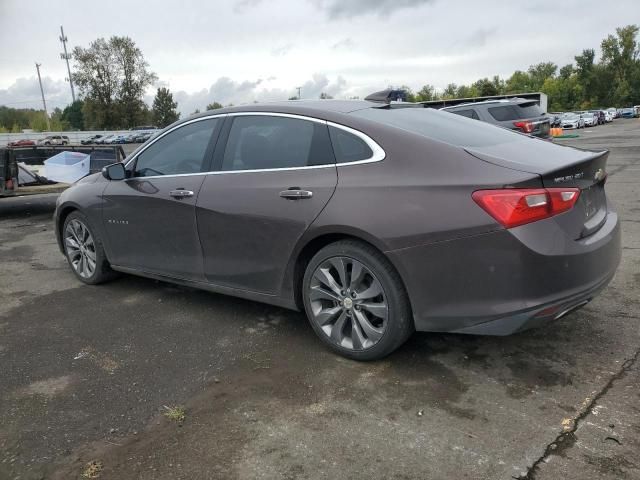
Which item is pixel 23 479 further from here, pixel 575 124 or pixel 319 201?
pixel 575 124

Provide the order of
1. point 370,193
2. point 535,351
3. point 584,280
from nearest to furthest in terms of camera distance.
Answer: point 584,280 → point 370,193 → point 535,351

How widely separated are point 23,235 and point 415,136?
7.04 meters

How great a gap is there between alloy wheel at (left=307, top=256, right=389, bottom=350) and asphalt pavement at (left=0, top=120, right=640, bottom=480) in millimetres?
197

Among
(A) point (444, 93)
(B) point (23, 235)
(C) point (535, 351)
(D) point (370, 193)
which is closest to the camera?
(D) point (370, 193)

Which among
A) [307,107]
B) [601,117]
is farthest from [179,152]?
[601,117]

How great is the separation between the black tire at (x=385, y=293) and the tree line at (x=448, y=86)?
75.9 meters

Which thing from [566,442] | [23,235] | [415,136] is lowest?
[566,442]

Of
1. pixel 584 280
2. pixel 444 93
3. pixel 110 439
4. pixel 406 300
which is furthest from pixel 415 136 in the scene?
pixel 444 93

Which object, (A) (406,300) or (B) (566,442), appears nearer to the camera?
(B) (566,442)

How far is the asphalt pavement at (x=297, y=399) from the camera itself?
248 centimetres

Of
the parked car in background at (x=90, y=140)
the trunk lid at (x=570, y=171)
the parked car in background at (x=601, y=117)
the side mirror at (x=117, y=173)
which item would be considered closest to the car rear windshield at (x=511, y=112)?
the trunk lid at (x=570, y=171)

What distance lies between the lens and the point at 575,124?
158 feet

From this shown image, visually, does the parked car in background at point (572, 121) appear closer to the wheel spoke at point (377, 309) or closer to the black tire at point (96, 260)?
the black tire at point (96, 260)

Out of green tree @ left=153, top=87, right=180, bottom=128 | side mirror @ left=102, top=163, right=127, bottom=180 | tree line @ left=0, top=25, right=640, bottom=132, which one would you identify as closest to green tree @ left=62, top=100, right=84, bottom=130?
tree line @ left=0, top=25, right=640, bottom=132
